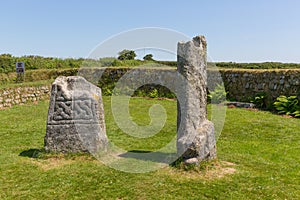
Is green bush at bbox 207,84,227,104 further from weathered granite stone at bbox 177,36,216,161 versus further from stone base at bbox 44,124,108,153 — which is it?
stone base at bbox 44,124,108,153

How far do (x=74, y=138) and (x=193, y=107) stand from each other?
3040mm

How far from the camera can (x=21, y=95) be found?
59.8 ft

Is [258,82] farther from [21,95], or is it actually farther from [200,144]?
[21,95]

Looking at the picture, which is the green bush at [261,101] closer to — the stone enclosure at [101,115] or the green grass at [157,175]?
the green grass at [157,175]

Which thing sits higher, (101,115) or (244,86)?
(244,86)

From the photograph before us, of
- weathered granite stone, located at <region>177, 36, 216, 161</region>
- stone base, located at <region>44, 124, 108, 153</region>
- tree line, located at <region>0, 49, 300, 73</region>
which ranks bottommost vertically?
stone base, located at <region>44, 124, 108, 153</region>

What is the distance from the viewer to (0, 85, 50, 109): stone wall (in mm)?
16775

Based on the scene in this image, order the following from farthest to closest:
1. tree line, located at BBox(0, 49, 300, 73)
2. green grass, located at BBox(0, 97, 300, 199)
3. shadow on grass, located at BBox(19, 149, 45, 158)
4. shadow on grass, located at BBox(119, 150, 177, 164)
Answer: tree line, located at BBox(0, 49, 300, 73)
shadow on grass, located at BBox(19, 149, 45, 158)
shadow on grass, located at BBox(119, 150, 177, 164)
green grass, located at BBox(0, 97, 300, 199)

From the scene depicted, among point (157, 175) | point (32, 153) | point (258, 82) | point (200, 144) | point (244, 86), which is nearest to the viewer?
point (157, 175)

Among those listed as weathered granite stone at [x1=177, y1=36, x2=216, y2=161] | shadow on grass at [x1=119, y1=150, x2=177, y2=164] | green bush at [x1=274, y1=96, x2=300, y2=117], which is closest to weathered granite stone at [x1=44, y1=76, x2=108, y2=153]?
shadow on grass at [x1=119, y1=150, x2=177, y2=164]

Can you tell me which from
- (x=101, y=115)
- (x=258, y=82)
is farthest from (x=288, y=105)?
(x=101, y=115)

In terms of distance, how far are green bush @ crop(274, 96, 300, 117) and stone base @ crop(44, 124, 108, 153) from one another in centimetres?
1031

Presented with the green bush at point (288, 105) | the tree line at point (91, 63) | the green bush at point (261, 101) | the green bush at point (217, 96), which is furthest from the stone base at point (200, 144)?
the tree line at point (91, 63)

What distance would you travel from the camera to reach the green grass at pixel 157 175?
220 inches
